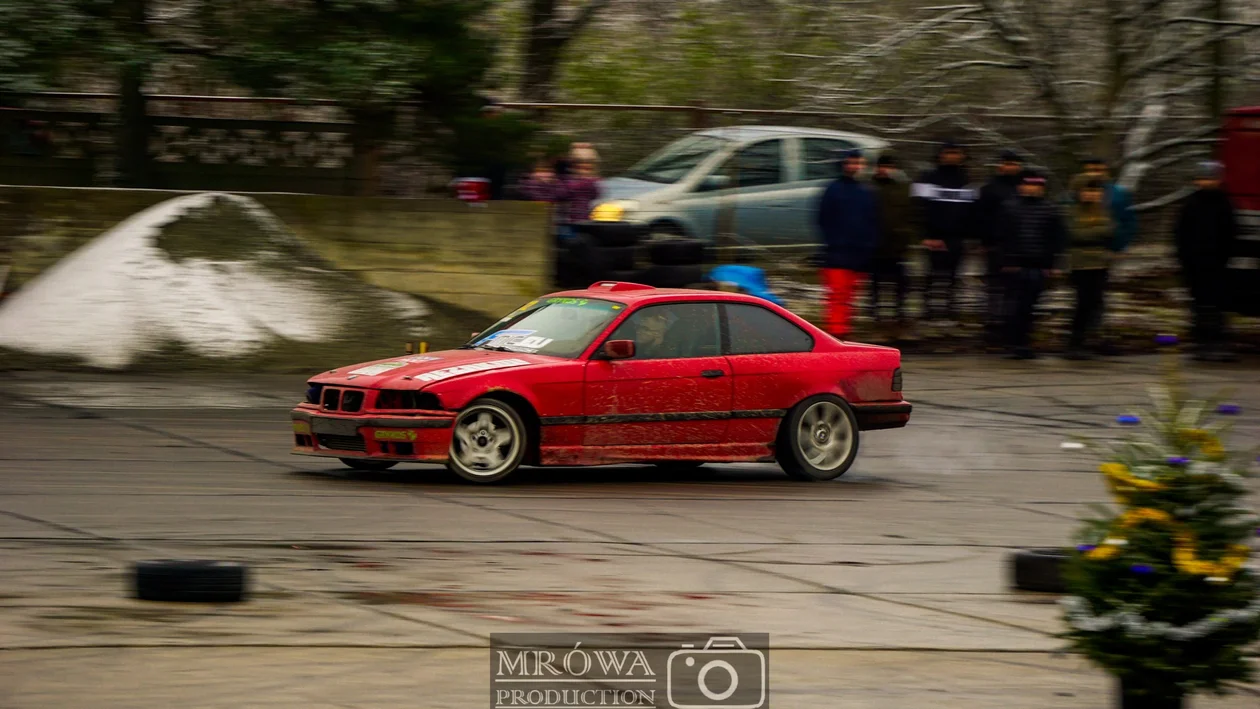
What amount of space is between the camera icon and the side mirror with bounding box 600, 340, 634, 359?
449cm

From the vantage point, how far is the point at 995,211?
17609mm

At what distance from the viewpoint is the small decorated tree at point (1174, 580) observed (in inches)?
202

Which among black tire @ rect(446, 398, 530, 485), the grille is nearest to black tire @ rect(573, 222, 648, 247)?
black tire @ rect(446, 398, 530, 485)

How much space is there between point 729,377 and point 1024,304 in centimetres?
727

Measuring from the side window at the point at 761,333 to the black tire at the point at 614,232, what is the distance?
5.19m

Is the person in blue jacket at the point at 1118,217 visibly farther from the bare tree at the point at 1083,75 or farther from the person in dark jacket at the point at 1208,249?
the bare tree at the point at 1083,75

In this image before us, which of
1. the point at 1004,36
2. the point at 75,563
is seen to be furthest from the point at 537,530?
the point at 1004,36

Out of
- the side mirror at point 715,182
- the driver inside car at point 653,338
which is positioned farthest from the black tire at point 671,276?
the driver inside car at point 653,338

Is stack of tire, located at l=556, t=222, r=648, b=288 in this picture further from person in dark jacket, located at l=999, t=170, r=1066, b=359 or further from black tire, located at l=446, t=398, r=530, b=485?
black tire, located at l=446, t=398, r=530, b=485

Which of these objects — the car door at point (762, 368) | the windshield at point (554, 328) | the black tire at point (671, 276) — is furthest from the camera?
the black tire at point (671, 276)

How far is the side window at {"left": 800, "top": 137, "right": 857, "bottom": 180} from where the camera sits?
61.2 feet

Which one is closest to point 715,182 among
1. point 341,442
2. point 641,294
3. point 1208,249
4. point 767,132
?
point 767,132

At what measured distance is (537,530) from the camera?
9.24 metres

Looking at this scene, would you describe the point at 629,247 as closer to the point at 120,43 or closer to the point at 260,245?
the point at 260,245
